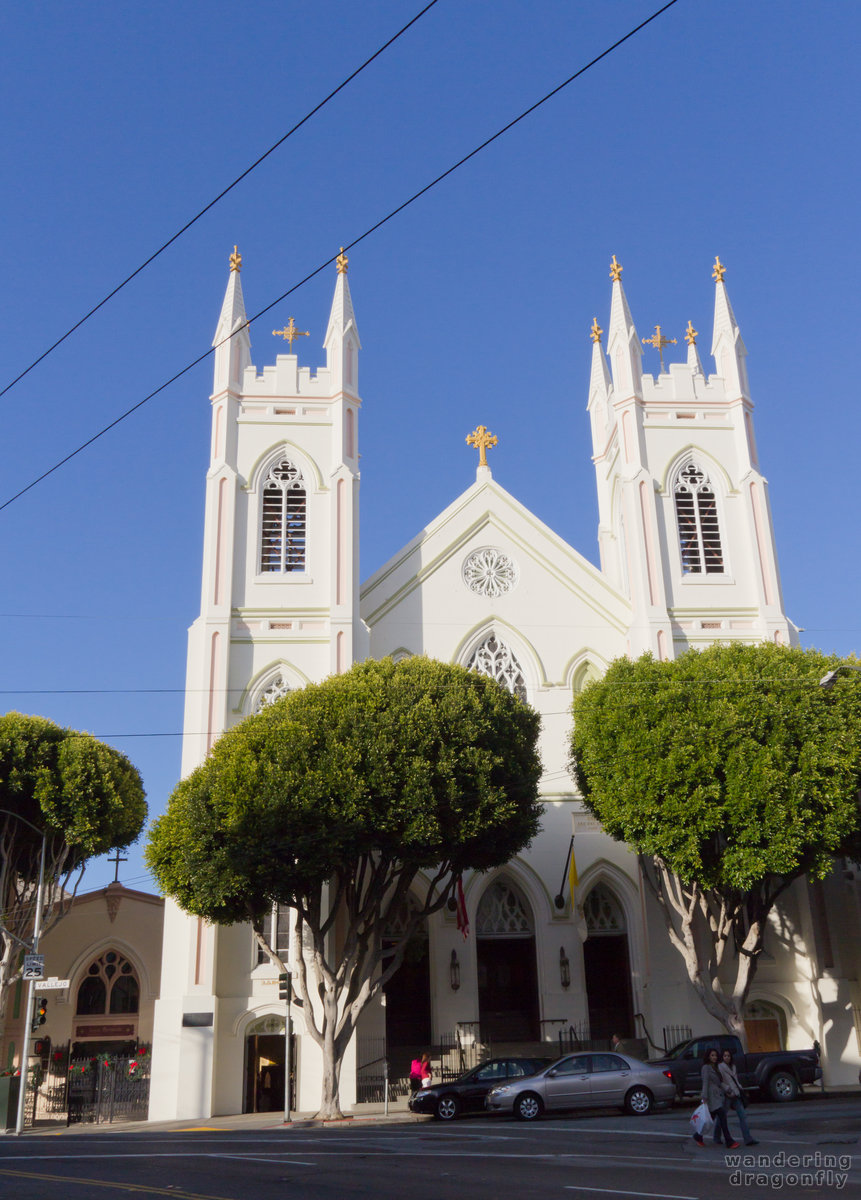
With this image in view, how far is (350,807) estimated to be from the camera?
24266 millimetres

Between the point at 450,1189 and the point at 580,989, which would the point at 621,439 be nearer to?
the point at 580,989

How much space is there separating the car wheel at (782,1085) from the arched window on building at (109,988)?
23438 mm

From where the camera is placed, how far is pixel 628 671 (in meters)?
28.6

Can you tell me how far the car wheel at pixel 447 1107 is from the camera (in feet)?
74.2

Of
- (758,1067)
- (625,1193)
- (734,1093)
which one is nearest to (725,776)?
(758,1067)

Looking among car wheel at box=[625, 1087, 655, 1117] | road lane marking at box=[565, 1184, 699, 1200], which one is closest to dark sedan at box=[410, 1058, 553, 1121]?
car wheel at box=[625, 1087, 655, 1117]

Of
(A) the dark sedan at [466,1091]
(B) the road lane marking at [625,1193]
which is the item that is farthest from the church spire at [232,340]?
(B) the road lane marking at [625,1193]

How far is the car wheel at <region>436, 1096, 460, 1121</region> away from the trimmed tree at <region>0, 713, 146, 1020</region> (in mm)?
12243

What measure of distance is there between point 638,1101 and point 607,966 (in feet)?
36.4

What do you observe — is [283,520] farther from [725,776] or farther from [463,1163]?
[463,1163]

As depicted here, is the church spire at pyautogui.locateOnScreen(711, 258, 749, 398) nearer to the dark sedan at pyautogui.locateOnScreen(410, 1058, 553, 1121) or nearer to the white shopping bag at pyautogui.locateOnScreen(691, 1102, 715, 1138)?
the dark sedan at pyautogui.locateOnScreen(410, 1058, 553, 1121)

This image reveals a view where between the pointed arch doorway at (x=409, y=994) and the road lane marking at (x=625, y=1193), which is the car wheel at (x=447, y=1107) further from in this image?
the road lane marking at (x=625, y=1193)

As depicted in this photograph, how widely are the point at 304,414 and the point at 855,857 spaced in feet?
69.4

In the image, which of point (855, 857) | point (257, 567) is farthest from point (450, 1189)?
point (257, 567)
